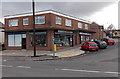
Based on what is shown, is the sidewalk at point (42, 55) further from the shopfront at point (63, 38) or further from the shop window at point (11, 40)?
the shop window at point (11, 40)

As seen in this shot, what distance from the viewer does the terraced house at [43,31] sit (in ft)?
90.0

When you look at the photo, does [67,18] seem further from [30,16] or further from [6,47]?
[6,47]

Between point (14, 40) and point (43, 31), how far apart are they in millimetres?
7598

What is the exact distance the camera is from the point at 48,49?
27141mm

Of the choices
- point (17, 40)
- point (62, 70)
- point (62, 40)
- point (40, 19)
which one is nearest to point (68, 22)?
point (62, 40)

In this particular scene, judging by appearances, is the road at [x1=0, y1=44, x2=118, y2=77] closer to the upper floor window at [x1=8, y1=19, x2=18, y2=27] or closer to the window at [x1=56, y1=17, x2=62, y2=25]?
the window at [x1=56, y1=17, x2=62, y2=25]

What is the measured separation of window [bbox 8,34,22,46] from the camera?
3148 centimetres

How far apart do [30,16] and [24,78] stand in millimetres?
22983

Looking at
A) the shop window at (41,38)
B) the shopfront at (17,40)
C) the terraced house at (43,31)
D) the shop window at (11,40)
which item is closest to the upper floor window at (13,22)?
the terraced house at (43,31)

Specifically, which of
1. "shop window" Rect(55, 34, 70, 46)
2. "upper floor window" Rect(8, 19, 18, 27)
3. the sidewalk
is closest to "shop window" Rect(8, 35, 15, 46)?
"upper floor window" Rect(8, 19, 18, 27)

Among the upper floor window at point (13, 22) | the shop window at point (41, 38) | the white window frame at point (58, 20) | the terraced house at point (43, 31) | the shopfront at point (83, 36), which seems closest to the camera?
the terraced house at point (43, 31)

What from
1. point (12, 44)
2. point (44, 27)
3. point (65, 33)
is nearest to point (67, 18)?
point (65, 33)

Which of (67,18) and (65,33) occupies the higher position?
(67,18)

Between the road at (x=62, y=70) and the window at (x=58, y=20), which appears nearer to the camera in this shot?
the road at (x=62, y=70)
